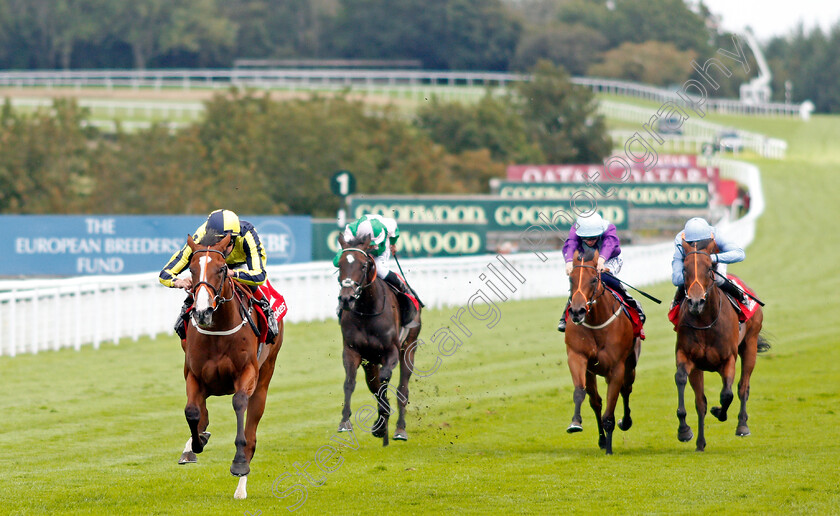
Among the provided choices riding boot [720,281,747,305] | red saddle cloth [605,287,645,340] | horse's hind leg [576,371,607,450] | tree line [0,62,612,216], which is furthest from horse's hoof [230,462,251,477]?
tree line [0,62,612,216]

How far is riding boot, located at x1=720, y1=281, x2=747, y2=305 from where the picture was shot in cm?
1068

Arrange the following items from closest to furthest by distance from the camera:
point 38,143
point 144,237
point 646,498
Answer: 1. point 646,498
2. point 144,237
3. point 38,143

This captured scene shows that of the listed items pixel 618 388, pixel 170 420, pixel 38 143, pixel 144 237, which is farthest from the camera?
pixel 38 143

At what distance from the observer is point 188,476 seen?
9.41 metres

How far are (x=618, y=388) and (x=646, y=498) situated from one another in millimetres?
1887

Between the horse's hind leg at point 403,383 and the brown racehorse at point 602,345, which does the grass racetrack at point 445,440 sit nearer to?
the horse's hind leg at point 403,383

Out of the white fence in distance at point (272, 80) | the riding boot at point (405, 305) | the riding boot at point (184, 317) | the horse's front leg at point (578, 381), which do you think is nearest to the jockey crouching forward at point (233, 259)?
the riding boot at point (184, 317)

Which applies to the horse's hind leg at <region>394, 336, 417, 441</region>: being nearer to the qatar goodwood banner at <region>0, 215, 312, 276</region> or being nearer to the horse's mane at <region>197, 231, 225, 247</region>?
the horse's mane at <region>197, 231, 225, 247</region>

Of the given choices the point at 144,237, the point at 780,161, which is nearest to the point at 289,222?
the point at 144,237

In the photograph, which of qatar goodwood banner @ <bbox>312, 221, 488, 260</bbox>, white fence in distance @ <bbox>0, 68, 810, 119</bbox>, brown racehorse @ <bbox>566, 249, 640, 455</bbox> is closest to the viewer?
brown racehorse @ <bbox>566, 249, 640, 455</bbox>

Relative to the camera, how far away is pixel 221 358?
8.38 m

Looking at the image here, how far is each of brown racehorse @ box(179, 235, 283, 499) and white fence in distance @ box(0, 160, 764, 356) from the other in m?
6.19

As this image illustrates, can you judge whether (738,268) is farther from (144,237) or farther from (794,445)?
(794,445)

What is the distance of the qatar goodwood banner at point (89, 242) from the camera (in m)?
23.4
